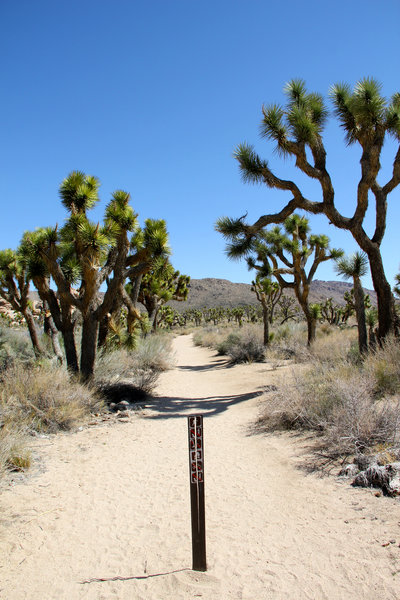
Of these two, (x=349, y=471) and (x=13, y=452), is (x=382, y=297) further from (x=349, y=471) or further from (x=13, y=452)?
(x=13, y=452)

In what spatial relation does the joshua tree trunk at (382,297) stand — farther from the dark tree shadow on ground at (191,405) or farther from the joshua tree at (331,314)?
the joshua tree at (331,314)

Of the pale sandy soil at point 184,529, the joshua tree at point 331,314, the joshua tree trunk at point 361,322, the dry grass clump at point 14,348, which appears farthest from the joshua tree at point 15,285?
the joshua tree at point 331,314

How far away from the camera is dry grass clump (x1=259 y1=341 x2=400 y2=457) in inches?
186

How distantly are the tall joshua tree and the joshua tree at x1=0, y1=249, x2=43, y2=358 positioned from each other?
8328mm

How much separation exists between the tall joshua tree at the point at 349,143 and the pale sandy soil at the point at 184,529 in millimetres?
5810

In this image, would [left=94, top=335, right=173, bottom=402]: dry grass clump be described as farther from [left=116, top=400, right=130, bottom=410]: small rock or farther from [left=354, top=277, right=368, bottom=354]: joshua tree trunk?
[left=354, top=277, right=368, bottom=354]: joshua tree trunk

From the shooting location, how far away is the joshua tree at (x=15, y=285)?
1278 centimetres

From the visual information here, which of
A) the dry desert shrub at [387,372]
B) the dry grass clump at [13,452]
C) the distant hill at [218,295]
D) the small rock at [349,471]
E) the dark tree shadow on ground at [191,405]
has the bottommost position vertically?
the dark tree shadow on ground at [191,405]

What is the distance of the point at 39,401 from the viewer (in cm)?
651

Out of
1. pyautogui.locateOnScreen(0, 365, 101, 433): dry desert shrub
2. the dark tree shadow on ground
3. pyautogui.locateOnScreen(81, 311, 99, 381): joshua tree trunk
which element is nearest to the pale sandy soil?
pyautogui.locateOnScreen(0, 365, 101, 433): dry desert shrub

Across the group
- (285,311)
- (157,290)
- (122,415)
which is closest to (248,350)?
(157,290)

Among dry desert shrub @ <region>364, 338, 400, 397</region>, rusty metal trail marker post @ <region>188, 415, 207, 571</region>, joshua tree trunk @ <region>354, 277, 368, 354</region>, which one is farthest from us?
joshua tree trunk @ <region>354, 277, 368, 354</region>

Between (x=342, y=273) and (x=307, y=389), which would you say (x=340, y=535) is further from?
(x=342, y=273)

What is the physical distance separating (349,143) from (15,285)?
38.1ft
